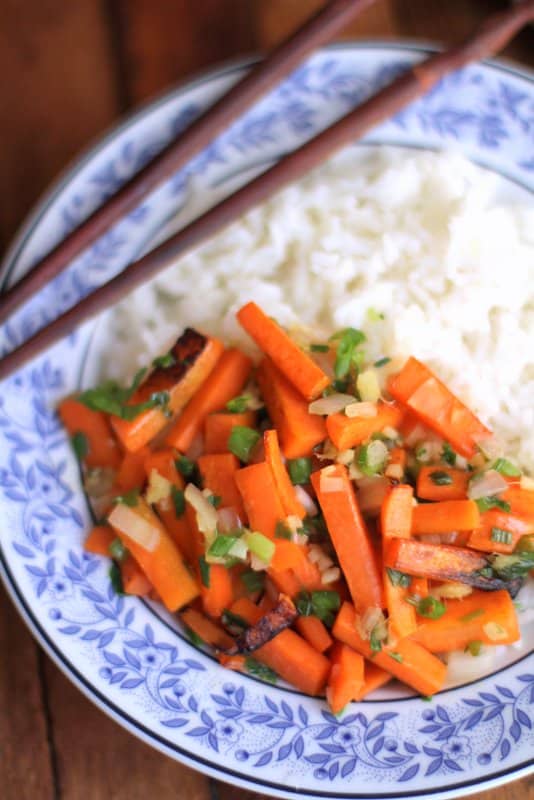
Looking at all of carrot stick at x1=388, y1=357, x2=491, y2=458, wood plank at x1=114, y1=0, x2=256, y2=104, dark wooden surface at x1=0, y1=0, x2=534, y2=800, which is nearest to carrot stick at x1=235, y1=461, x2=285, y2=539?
carrot stick at x1=388, y1=357, x2=491, y2=458

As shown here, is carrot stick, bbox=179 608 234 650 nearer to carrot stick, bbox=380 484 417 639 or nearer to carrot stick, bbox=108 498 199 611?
carrot stick, bbox=108 498 199 611

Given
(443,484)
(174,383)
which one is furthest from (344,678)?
(174,383)

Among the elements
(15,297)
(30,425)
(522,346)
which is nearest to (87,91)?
(15,297)

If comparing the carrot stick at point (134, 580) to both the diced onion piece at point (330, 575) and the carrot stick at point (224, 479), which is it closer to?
the carrot stick at point (224, 479)

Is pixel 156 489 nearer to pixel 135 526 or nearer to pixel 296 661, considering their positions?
pixel 135 526

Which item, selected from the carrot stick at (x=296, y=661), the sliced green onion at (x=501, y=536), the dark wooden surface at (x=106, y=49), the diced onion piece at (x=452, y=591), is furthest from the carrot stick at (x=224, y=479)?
the dark wooden surface at (x=106, y=49)

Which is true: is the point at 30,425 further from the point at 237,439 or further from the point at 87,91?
the point at 87,91
